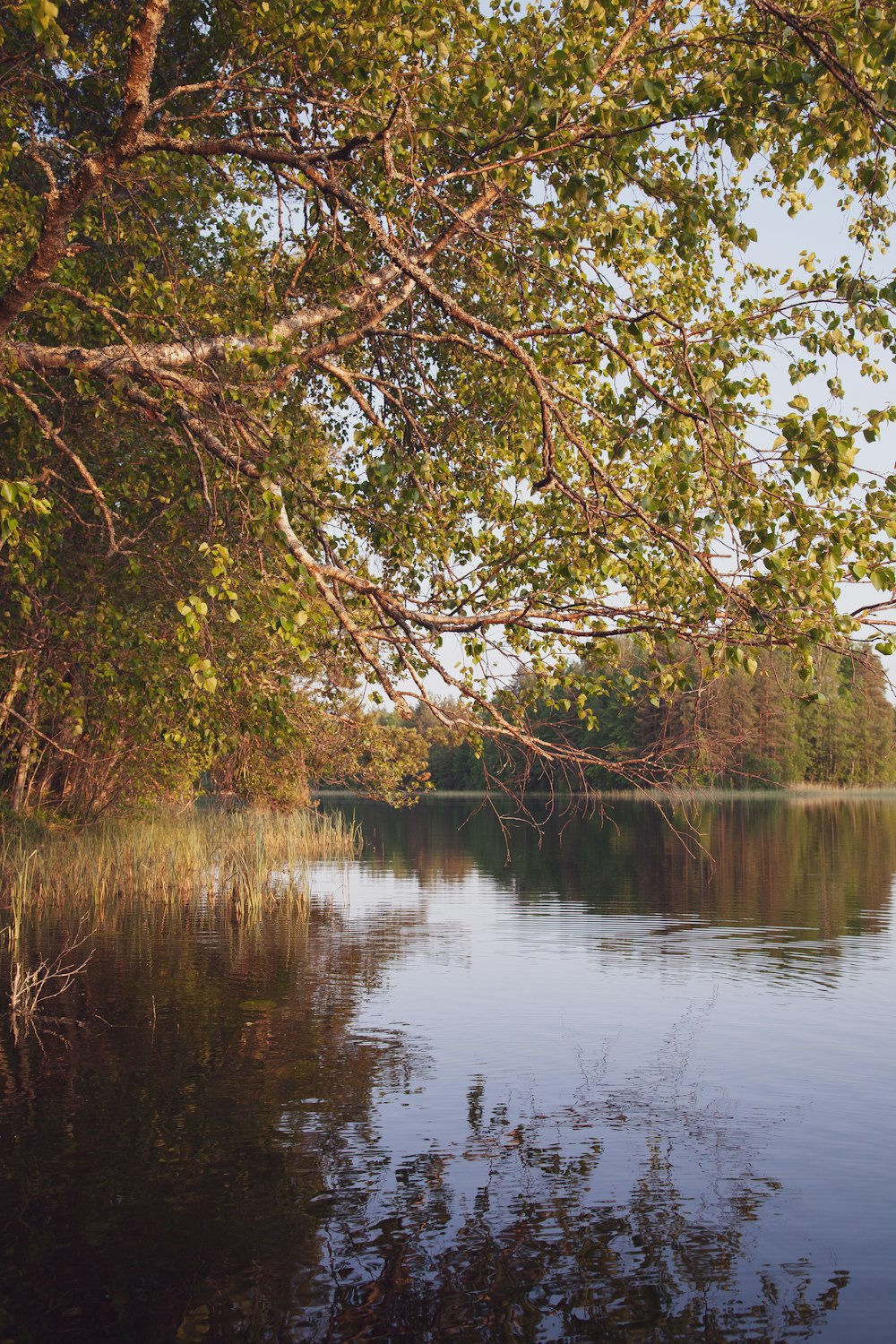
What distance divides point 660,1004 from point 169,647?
7.29 metres

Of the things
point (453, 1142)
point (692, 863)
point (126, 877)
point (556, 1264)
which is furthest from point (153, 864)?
point (556, 1264)

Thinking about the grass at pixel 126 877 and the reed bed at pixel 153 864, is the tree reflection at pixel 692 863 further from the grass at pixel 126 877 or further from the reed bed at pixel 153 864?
the grass at pixel 126 877

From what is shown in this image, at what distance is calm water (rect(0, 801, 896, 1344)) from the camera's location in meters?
6.20

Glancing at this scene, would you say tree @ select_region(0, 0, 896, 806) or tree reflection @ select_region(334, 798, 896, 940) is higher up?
tree @ select_region(0, 0, 896, 806)

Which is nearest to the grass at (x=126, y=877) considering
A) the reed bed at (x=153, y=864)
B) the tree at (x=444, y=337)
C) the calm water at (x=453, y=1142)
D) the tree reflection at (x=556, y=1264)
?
the reed bed at (x=153, y=864)

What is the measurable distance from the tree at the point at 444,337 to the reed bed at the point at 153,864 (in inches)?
243

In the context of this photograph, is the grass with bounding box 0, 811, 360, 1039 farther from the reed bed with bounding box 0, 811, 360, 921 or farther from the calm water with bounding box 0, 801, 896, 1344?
the calm water with bounding box 0, 801, 896, 1344

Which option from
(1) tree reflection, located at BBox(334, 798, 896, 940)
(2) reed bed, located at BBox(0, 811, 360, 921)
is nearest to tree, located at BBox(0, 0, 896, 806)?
(1) tree reflection, located at BBox(334, 798, 896, 940)

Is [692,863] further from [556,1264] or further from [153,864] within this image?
[556,1264]

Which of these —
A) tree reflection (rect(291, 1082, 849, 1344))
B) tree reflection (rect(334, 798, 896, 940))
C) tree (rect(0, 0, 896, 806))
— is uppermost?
tree (rect(0, 0, 896, 806))

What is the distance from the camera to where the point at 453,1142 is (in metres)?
8.69

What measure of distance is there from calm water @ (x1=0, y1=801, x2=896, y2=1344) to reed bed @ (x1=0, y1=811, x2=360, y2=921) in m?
2.71

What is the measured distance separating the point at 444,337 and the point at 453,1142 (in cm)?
645

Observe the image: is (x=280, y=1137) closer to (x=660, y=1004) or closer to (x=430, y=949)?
(x=660, y=1004)
